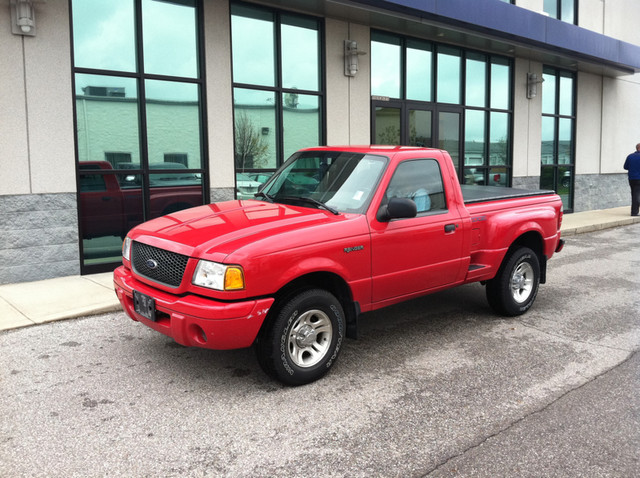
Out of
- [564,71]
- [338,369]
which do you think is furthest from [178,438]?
[564,71]

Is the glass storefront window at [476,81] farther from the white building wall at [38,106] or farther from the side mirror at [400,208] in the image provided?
the side mirror at [400,208]

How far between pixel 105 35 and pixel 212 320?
6.34 metres

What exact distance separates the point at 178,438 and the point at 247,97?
7596 mm

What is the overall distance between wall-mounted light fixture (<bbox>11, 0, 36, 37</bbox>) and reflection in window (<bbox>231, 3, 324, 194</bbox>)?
3331 millimetres

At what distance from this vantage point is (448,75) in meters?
13.8

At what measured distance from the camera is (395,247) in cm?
488

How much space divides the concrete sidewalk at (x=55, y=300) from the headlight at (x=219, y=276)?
2962mm

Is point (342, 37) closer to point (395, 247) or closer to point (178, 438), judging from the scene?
point (395, 247)

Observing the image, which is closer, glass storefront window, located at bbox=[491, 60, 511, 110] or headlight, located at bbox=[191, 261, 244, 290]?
headlight, located at bbox=[191, 261, 244, 290]

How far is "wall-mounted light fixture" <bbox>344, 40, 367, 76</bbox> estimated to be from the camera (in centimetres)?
1128

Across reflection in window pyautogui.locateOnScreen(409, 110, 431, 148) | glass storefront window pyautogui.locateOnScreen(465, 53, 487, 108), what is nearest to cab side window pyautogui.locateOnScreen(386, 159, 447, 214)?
reflection in window pyautogui.locateOnScreen(409, 110, 431, 148)

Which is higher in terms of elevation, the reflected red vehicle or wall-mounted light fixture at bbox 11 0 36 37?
wall-mounted light fixture at bbox 11 0 36 37

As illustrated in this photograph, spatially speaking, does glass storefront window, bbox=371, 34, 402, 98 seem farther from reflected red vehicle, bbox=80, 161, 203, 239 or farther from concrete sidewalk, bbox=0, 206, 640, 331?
concrete sidewalk, bbox=0, 206, 640, 331

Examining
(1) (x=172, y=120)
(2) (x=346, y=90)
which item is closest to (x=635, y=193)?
(2) (x=346, y=90)
